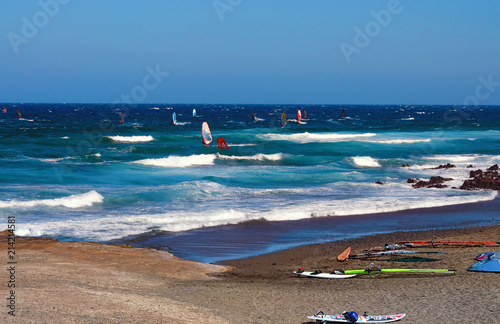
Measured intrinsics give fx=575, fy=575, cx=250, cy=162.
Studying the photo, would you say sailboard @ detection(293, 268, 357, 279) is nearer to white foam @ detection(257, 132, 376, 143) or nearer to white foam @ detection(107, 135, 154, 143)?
white foam @ detection(107, 135, 154, 143)

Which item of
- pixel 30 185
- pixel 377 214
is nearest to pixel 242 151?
pixel 30 185

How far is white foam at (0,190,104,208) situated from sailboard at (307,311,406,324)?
12.5 metres

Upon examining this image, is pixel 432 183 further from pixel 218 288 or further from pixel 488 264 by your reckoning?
pixel 218 288

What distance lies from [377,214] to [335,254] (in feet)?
19.3

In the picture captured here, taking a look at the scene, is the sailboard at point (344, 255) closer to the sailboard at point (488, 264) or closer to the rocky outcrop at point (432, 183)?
the sailboard at point (488, 264)

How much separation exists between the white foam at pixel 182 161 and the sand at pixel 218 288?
18.9 metres

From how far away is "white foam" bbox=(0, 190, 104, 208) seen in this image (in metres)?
18.5

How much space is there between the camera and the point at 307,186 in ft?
81.1

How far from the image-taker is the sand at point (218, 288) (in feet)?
28.0

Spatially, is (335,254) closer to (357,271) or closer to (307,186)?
(357,271)

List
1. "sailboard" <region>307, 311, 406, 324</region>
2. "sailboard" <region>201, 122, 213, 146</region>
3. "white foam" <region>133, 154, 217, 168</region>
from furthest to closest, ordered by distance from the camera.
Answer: "sailboard" <region>201, 122, 213, 146</region> < "white foam" <region>133, 154, 217, 168</region> < "sailboard" <region>307, 311, 406, 324</region>

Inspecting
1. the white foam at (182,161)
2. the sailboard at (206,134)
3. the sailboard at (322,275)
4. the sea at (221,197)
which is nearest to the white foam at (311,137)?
the sailboard at (206,134)

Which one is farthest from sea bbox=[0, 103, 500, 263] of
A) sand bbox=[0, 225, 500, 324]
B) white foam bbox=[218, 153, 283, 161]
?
sand bbox=[0, 225, 500, 324]

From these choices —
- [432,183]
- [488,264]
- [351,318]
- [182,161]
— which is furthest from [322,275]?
[182,161]
